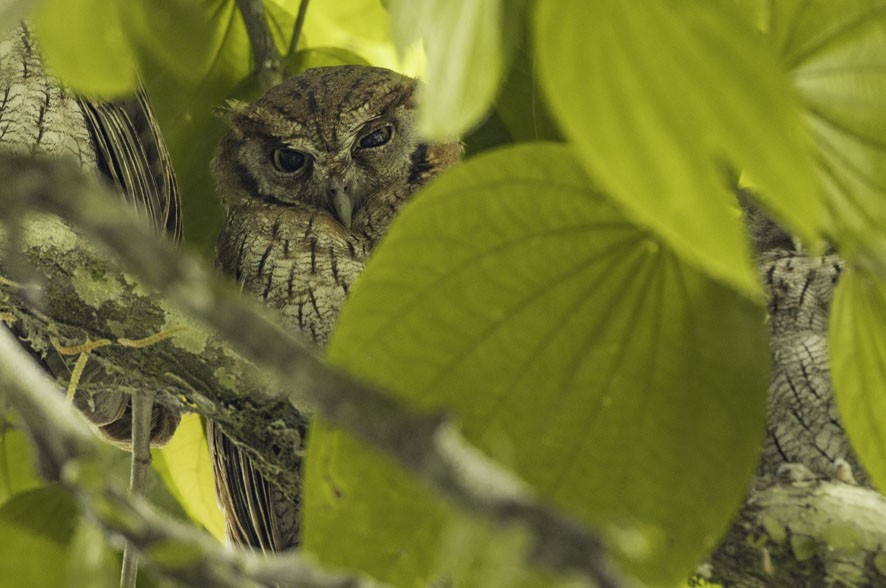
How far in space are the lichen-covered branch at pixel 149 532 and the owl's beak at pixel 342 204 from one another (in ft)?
3.24

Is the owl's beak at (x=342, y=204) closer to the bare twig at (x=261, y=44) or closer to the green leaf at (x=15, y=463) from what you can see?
the bare twig at (x=261, y=44)

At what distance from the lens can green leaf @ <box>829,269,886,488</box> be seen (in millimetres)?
383

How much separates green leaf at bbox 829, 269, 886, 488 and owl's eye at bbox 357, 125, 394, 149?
3.07ft

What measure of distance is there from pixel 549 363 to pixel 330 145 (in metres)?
0.90

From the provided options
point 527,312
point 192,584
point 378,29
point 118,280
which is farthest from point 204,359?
point 378,29

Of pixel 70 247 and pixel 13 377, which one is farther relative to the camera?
pixel 70 247

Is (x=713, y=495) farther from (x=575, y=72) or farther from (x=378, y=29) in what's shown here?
(x=378, y=29)

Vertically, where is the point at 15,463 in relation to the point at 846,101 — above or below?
below

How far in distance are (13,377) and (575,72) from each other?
154mm

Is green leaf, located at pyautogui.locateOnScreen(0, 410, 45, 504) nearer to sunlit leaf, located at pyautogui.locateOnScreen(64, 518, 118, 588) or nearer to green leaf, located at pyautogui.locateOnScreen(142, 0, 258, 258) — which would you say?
sunlit leaf, located at pyautogui.locateOnScreen(64, 518, 118, 588)

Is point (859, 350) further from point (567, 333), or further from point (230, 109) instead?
point (230, 109)

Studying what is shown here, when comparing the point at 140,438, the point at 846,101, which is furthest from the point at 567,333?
the point at 140,438

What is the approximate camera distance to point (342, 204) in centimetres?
123

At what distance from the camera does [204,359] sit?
638mm
